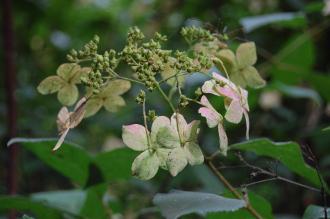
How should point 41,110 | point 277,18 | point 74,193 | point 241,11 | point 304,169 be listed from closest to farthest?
point 304,169, point 74,193, point 277,18, point 241,11, point 41,110

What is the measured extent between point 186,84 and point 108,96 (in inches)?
16.7

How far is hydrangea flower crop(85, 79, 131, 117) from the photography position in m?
0.87

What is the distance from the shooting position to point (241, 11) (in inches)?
74.5

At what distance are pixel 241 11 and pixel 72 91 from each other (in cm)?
111

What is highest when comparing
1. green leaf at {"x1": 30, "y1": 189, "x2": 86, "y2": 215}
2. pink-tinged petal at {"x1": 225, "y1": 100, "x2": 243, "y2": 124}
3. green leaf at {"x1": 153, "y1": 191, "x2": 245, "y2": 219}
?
pink-tinged petal at {"x1": 225, "y1": 100, "x2": 243, "y2": 124}

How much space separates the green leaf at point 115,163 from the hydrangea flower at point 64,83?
164mm

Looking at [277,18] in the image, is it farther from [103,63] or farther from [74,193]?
[103,63]

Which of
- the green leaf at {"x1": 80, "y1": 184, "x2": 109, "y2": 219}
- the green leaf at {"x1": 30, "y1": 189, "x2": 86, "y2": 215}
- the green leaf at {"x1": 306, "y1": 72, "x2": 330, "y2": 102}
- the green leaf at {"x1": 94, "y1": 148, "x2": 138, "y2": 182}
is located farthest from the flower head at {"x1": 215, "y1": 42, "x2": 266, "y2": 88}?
the green leaf at {"x1": 306, "y1": 72, "x2": 330, "y2": 102}

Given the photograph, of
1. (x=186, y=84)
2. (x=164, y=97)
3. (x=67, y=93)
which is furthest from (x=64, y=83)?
(x=186, y=84)

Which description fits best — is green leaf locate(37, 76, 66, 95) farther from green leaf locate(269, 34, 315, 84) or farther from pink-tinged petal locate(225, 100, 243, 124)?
green leaf locate(269, 34, 315, 84)

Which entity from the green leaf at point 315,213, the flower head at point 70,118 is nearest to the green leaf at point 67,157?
the flower head at point 70,118

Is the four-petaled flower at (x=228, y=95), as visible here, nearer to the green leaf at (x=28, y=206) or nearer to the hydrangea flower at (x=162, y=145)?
the hydrangea flower at (x=162, y=145)

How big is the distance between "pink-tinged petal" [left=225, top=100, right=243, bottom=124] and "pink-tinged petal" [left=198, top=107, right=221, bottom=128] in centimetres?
2

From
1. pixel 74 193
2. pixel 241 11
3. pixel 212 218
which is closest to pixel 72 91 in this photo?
pixel 212 218
